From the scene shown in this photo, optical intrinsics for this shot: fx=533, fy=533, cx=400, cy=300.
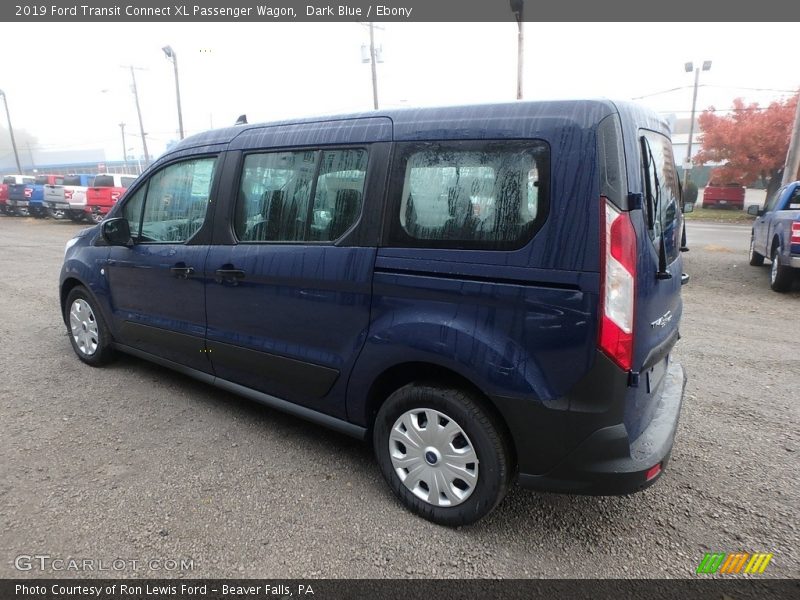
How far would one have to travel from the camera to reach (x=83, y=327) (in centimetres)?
468

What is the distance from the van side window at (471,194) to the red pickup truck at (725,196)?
32825mm

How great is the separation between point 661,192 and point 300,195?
74.2 inches

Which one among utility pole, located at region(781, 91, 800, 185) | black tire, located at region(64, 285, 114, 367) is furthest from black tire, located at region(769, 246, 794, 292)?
black tire, located at region(64, 285, 114, 367)

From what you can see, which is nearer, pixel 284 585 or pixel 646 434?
pixel 284 585

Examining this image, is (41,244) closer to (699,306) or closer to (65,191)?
(65,191)

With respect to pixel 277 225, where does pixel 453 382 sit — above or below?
below

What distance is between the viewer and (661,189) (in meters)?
2.59

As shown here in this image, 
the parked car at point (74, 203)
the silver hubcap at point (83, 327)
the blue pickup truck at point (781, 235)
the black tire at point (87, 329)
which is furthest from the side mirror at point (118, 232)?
the parked car at point (74, 203)

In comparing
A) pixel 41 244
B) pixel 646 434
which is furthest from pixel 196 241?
pixel 41 244

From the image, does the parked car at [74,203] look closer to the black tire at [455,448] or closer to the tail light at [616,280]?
the black tire at [455,448]

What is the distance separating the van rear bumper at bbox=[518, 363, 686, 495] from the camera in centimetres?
219

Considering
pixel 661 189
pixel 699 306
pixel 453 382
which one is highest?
pixel 661 189

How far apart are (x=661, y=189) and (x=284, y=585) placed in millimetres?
2478

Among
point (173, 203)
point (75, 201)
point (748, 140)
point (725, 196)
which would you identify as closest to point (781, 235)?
point (173, 203)
